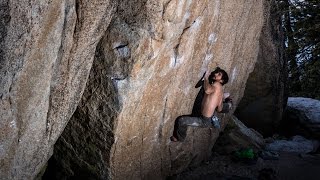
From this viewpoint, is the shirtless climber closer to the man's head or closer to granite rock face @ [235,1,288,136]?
the man's head

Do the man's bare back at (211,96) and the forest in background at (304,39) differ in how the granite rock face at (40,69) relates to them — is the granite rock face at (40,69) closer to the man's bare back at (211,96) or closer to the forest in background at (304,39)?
the man's bare back at (211,96)

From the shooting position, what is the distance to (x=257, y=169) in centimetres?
1002

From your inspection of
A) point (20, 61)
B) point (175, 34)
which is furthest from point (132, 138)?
point (20, 61)

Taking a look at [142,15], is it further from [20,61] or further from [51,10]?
[20,61]

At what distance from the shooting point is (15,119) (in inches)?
203

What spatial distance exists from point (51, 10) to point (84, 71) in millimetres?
1468

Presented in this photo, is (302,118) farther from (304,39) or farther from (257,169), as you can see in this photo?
(257,169)

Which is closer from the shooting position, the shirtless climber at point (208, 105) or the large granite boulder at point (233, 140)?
the shirtless climber at point (208, 105)

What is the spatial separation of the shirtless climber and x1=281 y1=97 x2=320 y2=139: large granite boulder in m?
6.72

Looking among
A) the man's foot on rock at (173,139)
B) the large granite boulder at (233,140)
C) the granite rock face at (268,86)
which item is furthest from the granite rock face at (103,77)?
the granite rock face at (268,86)

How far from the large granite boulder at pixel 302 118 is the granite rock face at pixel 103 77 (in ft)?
21.4

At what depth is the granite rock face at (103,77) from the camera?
488 cm

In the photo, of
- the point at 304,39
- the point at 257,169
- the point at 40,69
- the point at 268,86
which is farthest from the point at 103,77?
the point at 304,39

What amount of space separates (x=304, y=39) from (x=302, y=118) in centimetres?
342
